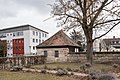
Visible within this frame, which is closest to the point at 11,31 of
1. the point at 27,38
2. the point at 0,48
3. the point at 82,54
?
the point at 27,38

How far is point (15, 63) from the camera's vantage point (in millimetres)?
24297

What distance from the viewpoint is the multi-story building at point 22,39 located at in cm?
7031

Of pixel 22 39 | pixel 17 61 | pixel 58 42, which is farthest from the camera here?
pixel 22 39

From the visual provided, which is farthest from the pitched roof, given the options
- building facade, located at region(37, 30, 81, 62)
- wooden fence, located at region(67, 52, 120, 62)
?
wooden fence, located at region(67, 52, 120, 62)

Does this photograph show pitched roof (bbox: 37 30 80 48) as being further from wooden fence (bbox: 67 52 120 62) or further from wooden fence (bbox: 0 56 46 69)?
wooden fence (bbox: 0 56 46 69)

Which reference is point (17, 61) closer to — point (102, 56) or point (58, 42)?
point (58, 42)

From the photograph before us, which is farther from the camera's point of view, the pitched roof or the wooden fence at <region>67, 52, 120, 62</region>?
the pitched roof

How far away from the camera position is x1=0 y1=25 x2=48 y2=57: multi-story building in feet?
231

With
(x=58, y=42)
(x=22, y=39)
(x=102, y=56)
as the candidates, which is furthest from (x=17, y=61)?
(x=22, y=39)

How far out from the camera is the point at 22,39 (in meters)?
71.9

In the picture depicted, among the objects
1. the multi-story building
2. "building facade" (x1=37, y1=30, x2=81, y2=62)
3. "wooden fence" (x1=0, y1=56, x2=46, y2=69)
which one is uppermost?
the multi-story building

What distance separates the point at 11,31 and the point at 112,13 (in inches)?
2295

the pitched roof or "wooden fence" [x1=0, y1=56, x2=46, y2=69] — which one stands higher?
the pitched roof

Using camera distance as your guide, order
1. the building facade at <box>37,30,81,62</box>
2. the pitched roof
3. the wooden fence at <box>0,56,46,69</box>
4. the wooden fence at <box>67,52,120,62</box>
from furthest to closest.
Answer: the pitched roof
the building facade at <box>37,30,81,62</box>
the wooden fence at <box>67,52,120,62</box>
the wooden fence at <box>0,56,46,69</box>
